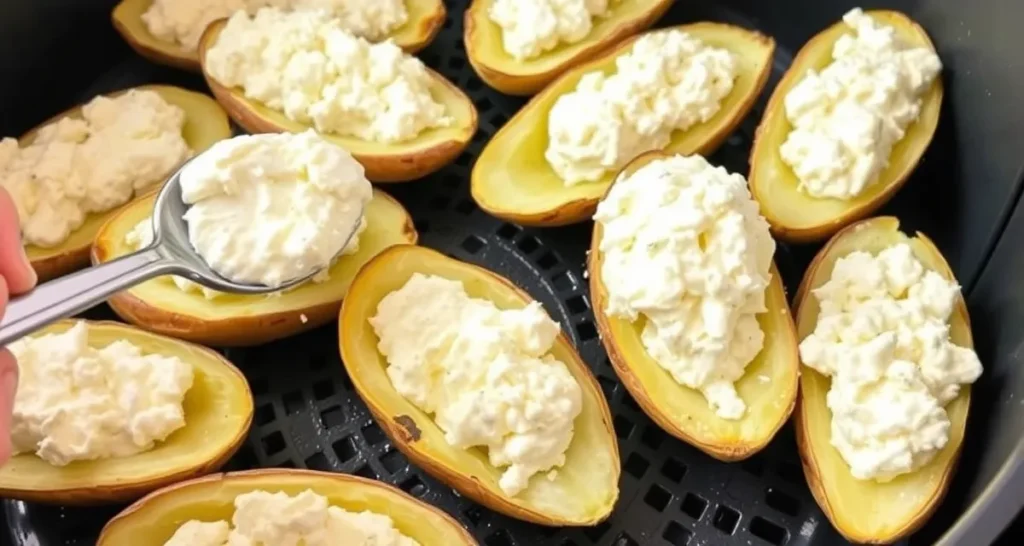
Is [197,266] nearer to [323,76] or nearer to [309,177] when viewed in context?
[309,177]

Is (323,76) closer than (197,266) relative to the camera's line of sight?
No

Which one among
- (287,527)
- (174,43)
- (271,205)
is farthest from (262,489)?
(174,43)

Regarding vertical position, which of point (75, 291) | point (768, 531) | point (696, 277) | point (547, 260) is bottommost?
point (768, 531)

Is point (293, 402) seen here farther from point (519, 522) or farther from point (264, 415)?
point (519, 522)

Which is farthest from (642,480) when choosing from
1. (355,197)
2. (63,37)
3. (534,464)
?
(63,37)

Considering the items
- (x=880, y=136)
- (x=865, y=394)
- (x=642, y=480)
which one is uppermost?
(x=880, y=136)

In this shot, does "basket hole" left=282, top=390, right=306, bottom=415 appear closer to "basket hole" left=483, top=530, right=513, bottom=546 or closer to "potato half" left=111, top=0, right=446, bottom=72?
"basket hole" left=483, top=530, right=513, bottom=546

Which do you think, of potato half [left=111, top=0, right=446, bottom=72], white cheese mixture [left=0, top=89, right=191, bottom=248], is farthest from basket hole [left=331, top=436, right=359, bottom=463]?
potato half [left=111, top=0, right=446, bottom=72]
